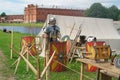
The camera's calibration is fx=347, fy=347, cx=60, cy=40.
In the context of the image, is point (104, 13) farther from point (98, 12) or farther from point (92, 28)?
point (92, 28)

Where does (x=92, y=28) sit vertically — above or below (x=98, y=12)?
above

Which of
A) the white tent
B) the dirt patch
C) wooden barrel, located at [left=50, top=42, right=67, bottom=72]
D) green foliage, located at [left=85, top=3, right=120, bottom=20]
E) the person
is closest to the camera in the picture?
the dirt patch

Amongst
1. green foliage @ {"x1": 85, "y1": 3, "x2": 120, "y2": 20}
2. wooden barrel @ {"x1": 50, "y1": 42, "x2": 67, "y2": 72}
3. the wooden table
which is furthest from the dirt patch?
green foliage @ {"x1": 85, "y1": 3, "x2": 120, "y2": 20}

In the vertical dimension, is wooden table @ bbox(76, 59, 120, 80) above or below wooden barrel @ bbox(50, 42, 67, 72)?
above

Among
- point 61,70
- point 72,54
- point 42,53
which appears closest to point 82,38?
point 72,54

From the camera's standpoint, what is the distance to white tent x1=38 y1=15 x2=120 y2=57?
15899 millimetres

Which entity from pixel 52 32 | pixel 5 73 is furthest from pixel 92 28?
pixel 5 73

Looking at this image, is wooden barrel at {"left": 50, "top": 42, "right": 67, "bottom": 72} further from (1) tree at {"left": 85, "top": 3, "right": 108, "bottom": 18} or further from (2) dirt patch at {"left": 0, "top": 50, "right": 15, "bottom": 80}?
(1) tree at {"left": 85, "top": 3, "right": 108, "bottom": 18}

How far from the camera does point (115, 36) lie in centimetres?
1761

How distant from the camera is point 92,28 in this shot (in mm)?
16859

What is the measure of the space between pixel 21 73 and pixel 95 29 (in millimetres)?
6495

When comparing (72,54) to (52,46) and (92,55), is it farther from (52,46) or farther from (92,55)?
(92,55)

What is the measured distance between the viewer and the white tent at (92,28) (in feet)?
52.2

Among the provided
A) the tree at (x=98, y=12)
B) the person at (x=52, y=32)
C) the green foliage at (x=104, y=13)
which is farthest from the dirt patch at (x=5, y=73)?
the tree at (x=98, y=12)
